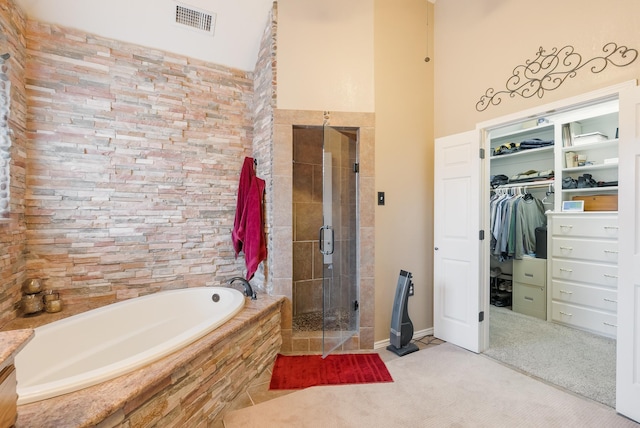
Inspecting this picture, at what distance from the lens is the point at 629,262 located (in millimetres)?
1661

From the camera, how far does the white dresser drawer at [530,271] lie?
10.3 ft

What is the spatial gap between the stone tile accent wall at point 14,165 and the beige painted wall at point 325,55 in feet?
6.00

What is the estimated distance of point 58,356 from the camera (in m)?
1.66

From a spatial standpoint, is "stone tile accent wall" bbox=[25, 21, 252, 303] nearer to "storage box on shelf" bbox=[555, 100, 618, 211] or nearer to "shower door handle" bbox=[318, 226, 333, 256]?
"shower door handle" bbox=[318, 226, 333, 256]

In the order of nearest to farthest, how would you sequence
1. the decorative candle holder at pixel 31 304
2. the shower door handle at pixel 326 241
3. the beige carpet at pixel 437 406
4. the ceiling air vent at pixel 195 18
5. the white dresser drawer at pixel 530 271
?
the beige carpet at pixel 437 406
the decorative candle holder at pixel 31 304
the ceiling air vent at pixel 195 18
the shower door handle at pixel 326 241
the white dresser drawer at pixel 530 271

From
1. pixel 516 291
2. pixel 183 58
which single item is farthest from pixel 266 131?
pixel 516 291

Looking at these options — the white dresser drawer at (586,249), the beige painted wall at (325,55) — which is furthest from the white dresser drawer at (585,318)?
the beige painted wall at (325,55)

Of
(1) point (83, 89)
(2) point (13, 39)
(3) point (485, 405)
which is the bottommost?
(3) point (485, 405)

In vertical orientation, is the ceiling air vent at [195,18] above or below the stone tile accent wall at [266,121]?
above

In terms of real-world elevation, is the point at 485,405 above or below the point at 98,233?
below

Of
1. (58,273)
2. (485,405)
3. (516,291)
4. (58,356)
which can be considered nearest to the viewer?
(58,356)

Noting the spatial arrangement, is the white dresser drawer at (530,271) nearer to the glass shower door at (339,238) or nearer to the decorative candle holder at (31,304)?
the glass shower door at (339,238)

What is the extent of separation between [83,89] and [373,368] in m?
3.21

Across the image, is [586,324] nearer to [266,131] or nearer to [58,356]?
[266,131]
